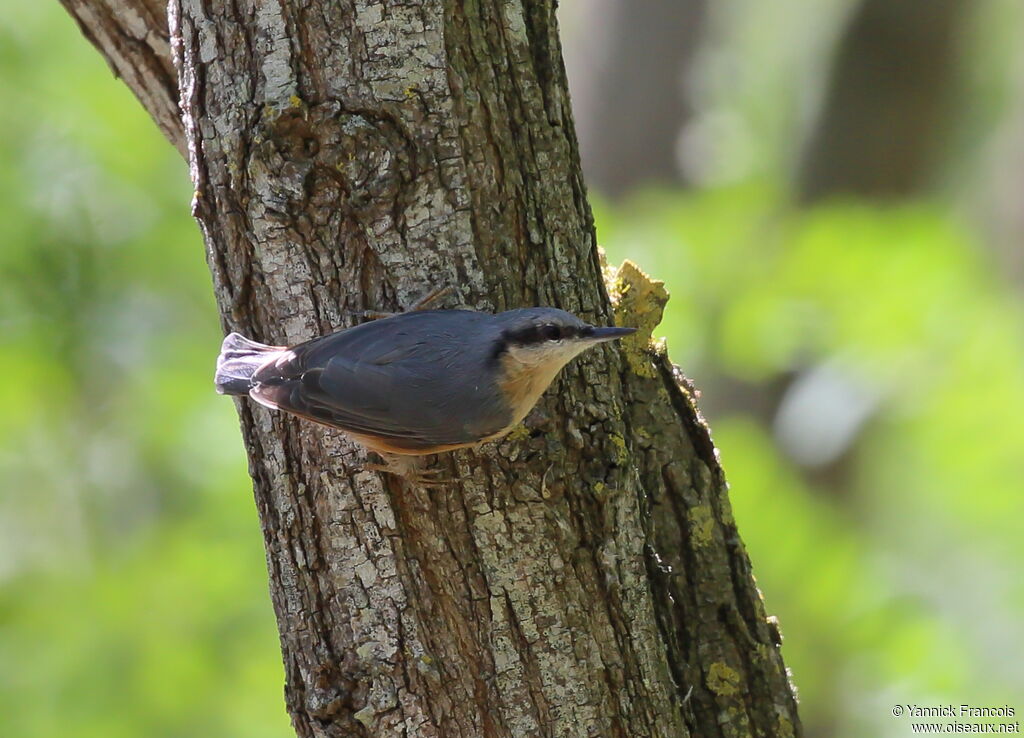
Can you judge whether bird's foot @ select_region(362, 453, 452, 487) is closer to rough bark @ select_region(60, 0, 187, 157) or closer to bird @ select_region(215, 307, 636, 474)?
bird @ select_region(215, 307, 636, 474)

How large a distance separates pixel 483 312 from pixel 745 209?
3.88 metres

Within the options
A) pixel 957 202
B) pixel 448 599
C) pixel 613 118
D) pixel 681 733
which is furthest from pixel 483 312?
pixel 957 202

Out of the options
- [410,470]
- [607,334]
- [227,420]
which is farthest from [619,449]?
[227,420]

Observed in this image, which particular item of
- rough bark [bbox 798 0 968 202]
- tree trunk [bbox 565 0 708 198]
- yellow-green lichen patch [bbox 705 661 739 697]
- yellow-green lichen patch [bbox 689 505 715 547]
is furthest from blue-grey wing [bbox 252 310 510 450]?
tree trunk [bbox 565 0 708 198]


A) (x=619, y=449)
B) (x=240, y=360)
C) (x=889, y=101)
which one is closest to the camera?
(x=619, y=449)

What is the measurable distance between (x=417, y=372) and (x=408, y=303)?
0.98 ft

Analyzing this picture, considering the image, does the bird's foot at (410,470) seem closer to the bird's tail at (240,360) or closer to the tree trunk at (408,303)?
the tree trunk at (408,303)

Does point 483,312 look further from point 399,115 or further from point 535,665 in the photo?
point 535,665

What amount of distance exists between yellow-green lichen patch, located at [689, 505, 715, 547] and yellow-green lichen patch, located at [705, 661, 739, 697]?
36cm

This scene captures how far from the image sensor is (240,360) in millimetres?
2650

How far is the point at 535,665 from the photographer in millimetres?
2418

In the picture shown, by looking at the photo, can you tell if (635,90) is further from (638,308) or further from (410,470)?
(410,470)

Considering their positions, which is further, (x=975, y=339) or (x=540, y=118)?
(x=975, y=339)

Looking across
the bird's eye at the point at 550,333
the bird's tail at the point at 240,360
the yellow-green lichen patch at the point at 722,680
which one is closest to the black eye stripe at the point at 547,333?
the bird's eye at the point at 550,333
